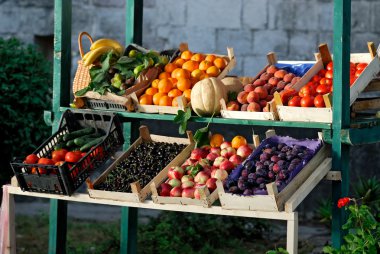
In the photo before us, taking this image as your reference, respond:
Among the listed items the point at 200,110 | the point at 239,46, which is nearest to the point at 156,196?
the point at 200,110

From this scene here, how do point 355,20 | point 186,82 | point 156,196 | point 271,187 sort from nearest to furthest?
point 271,187, point 156,196, point 186,82, point 355,20

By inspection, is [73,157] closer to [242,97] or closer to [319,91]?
[242,97]

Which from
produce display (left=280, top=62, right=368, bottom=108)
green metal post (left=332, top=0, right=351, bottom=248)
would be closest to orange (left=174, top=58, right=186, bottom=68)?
produce display (left=280, top=62, right=368, bottom=108)

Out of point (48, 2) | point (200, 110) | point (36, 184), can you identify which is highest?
point (48, 2)

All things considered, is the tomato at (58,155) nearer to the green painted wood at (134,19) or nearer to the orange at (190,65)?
A: the orange at (190,65)

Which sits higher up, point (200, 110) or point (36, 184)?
point (200, 110)

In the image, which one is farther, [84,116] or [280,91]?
[84,116]

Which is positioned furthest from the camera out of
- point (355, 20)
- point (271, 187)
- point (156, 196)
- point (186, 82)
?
point (355, 20)

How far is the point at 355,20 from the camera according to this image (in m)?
10.6

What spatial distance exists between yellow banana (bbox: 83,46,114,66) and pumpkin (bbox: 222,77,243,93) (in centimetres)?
89

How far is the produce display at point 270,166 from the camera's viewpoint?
5.91m

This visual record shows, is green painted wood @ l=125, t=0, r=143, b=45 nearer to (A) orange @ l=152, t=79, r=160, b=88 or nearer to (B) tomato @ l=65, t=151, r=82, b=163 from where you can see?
(A) orange @ l=152, t=79, r=160, b=88

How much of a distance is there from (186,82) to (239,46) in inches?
159

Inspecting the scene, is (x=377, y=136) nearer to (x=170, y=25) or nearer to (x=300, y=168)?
(x=300, y=168)
